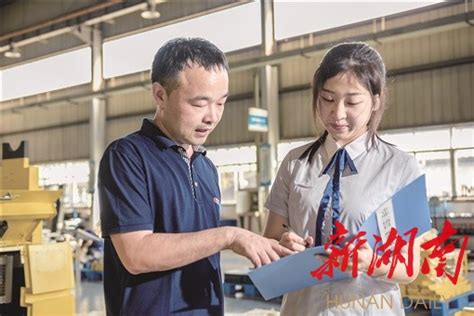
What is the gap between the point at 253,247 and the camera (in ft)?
3.39

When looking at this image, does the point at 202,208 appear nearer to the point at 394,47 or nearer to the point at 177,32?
the point at 394,47

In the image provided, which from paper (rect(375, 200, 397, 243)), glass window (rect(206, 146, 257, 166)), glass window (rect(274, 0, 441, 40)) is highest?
glass window (rect(274, 0, 441, 40))

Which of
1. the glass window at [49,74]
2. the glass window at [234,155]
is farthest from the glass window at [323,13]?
the glass window at [49,74]

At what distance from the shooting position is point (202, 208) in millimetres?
1184

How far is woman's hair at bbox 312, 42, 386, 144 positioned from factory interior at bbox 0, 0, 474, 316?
139 inches

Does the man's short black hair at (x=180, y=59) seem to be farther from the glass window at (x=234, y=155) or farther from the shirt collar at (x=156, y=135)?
the glass window at (x=234, y=155)

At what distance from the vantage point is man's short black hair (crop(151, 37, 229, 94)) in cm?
111

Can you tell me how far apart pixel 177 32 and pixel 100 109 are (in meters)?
3.45

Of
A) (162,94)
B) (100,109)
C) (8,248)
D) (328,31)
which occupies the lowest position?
(8,248)

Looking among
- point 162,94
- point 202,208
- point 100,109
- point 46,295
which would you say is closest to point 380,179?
point 202,208

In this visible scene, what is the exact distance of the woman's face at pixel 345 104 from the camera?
1171 millimetres

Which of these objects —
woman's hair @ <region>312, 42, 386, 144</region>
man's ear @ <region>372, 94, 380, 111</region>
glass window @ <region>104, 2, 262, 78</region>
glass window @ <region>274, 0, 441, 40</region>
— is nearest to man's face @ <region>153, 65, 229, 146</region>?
woman's hair @ <region>312, 42, 386, 144</region>

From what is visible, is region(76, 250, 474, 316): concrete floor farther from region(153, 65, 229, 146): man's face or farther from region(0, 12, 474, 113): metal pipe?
region(153, 65, 229, 146): man's face

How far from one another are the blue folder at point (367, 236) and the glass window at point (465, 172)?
354 inches
